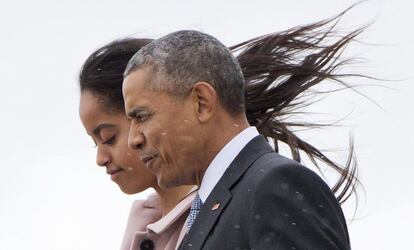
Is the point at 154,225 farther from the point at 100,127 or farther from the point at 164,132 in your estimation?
the point at 164,132

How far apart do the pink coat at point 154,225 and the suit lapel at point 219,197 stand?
4.35 feet

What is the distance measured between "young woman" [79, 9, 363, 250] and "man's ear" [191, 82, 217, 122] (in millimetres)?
1507

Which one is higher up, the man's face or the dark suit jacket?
the man's face

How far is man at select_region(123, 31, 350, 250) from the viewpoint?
5172 millimetres

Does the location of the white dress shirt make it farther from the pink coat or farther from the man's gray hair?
the pink coat

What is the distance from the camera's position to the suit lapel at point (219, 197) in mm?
5461

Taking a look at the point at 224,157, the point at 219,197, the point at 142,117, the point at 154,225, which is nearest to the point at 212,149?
the point at 224,157

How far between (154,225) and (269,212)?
7.30ft

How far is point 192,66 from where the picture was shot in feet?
18.6

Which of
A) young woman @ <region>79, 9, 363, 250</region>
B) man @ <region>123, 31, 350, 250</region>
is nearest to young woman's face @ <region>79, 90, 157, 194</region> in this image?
young woman @ <region>79, 9, 363, 250</region>

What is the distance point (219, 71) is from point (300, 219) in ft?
2.77

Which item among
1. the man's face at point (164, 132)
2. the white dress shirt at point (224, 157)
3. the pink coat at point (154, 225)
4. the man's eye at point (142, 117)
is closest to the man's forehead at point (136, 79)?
the man's face at point (164, 132)

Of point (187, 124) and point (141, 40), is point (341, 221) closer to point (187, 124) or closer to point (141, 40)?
point (187, 124)

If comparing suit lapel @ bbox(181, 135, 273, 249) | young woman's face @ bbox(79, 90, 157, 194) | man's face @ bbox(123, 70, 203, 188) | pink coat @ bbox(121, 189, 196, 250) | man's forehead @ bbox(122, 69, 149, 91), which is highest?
man's forehead @ bbox(122, 69, 149, 91)
